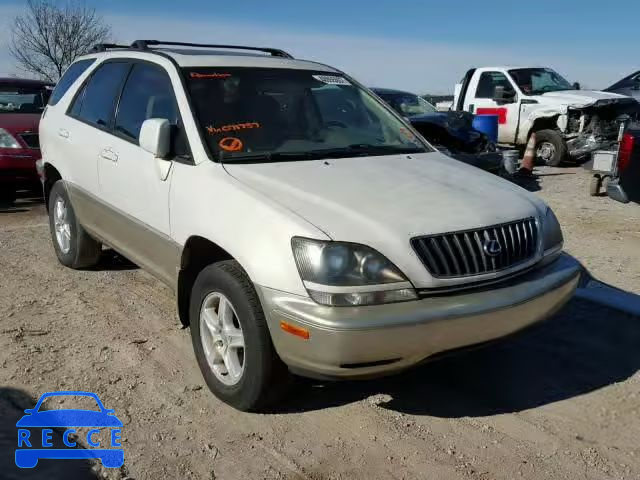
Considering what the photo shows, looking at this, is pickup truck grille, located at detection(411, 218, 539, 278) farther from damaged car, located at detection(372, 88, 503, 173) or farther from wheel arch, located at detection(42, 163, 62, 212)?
damaged car, located at detection(372, 88, 503, 173)

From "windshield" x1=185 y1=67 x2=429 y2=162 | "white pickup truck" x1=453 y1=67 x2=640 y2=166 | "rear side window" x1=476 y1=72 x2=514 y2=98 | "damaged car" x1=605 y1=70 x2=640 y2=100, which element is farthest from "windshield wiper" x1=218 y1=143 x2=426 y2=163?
"damaged car" x1=605 y1=70 x2=640 y2=100

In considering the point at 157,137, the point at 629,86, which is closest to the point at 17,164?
the point at 157,137

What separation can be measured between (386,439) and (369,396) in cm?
43

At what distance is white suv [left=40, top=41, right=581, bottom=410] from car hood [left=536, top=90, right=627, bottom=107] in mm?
8683

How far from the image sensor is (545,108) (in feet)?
40.4

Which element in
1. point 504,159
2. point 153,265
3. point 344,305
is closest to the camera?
point 344,305

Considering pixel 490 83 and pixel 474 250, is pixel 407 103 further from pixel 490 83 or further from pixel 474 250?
pixel 474 250

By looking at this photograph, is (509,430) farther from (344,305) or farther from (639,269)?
(639,269)

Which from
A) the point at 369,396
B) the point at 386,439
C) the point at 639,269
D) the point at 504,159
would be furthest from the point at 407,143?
the point at 504,159

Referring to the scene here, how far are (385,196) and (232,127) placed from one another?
3.55ft

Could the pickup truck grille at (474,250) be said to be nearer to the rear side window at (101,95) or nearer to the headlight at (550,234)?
the headlight at (550,234)

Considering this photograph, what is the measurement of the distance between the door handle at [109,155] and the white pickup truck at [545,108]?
31.7ft

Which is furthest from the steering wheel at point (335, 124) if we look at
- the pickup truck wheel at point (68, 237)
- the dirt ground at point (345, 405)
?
the pickup truck wheel at point (68, 237)

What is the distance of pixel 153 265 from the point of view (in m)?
3.89
